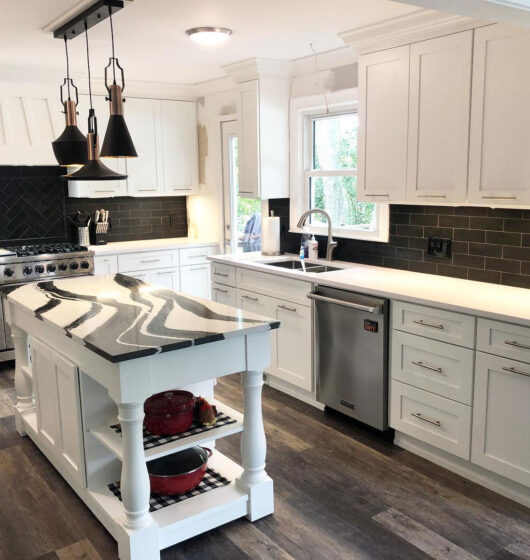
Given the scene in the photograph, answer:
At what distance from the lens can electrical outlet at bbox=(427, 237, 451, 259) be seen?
3.69m

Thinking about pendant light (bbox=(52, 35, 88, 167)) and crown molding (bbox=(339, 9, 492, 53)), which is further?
pendant light (bbox=(52, 35, 88, 167))

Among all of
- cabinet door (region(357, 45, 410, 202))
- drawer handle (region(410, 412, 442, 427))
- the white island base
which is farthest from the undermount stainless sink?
the white island base

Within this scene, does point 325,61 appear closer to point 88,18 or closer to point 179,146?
point 88,18

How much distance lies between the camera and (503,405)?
2783 millimetres

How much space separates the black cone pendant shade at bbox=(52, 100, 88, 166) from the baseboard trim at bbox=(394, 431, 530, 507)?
7.76 ft

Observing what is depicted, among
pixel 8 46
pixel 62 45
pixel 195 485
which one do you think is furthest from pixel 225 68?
pixel 195 485

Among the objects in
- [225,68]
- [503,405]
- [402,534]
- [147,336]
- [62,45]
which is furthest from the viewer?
[225,68]

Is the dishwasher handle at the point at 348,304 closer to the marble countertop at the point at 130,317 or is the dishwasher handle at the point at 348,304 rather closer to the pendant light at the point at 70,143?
the marble countertop at the point at 130,317

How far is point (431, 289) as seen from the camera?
3301 mm

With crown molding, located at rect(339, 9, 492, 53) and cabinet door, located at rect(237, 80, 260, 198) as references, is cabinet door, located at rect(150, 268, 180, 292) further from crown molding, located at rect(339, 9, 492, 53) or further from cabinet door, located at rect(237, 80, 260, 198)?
crown molding, located at rect(339, 9, 492, 53)

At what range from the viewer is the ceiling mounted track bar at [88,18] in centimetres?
291

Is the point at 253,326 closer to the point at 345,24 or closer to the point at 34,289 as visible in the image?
the point at 34,289

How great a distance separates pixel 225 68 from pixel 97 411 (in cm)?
302

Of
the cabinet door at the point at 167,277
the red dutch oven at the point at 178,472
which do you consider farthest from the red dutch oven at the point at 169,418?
the cabinet door at the point at 167,277
